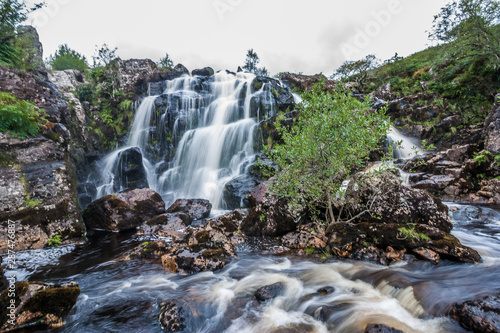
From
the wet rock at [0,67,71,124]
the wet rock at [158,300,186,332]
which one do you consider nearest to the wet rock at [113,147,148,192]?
the wet rock at [0,67,71,124]

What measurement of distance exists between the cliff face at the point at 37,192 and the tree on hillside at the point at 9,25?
9109 millimetres

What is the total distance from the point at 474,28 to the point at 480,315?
86.9 feet

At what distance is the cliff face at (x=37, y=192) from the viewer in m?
8.31

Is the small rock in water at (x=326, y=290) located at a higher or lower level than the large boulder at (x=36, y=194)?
lower

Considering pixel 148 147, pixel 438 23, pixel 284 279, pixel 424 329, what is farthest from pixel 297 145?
pixel 438 23

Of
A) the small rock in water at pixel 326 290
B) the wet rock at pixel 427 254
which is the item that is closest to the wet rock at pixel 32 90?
the small rock in water at pixel 326 290

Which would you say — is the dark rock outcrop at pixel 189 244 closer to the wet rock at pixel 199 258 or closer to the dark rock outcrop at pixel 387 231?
the wet rock at pixel 199 258

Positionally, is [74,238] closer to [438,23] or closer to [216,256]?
[216,256]

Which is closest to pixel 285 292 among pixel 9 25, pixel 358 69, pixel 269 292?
pixel 269 292

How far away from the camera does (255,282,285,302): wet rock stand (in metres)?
4.84

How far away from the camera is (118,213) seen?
429 inches

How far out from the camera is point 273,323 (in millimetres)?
4070

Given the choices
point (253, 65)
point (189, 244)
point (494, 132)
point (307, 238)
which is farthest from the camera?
point (253, 65)

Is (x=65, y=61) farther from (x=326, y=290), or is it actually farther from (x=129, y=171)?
(x=326, y=290)
